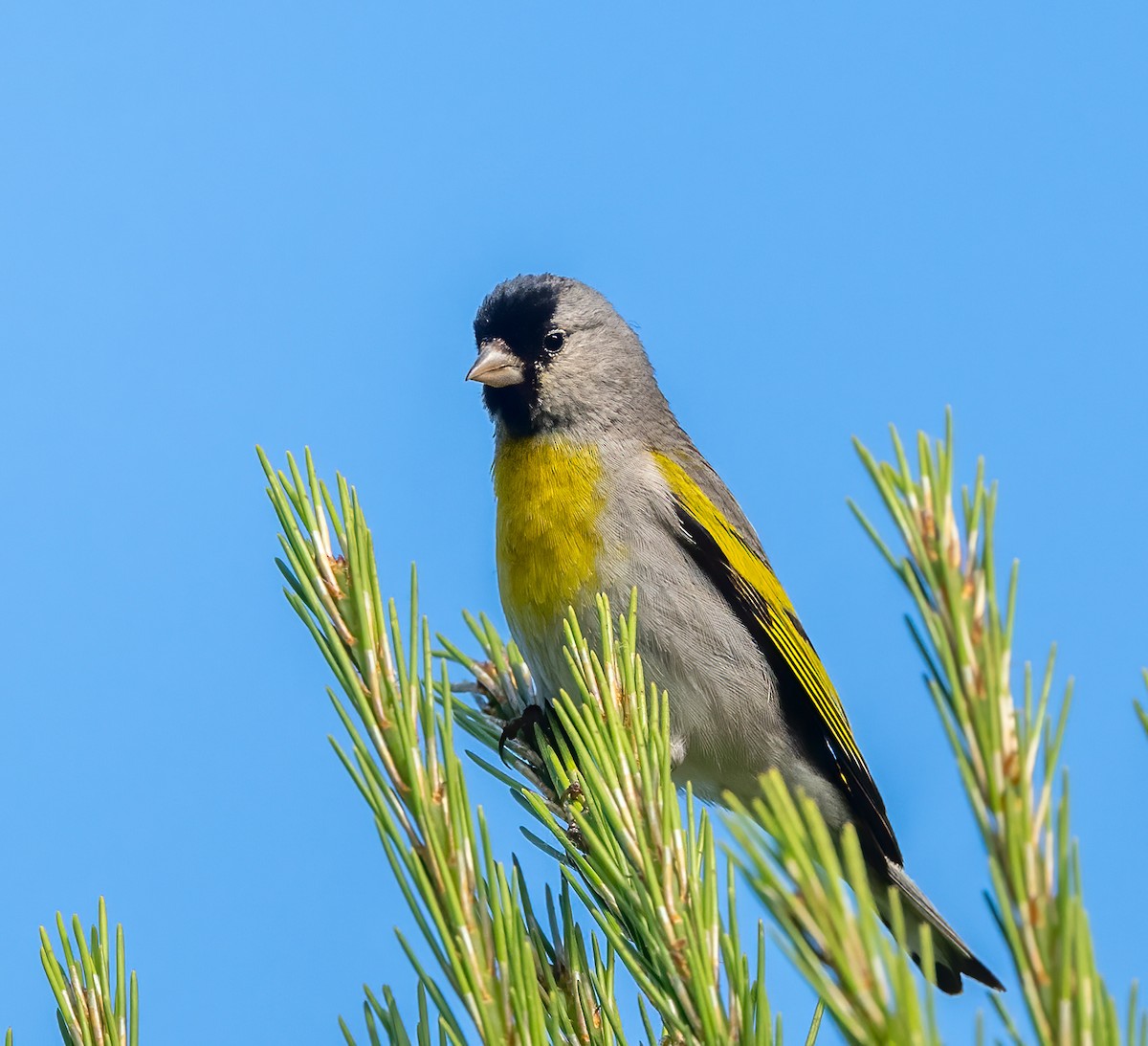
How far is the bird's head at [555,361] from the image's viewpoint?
4.09 metres

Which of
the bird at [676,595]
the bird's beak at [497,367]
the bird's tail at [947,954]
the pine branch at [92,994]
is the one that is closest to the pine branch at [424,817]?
the pine branch at [92,994]

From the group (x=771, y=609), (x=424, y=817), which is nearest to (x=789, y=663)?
(x=771, y=609)

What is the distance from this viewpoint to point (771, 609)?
3834 mm

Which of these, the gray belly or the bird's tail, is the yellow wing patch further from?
the bird's tail

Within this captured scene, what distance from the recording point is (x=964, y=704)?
1049 millimetres

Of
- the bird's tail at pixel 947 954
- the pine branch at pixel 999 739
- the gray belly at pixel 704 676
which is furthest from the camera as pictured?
the gray belly at pixel 704 676

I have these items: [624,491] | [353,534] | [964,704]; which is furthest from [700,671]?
[964,704]

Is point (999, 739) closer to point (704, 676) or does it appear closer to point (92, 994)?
point (92, 994)

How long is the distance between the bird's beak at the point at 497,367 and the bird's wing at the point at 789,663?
71 cm

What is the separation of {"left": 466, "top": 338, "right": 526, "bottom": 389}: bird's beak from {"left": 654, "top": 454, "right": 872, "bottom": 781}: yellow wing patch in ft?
1.97

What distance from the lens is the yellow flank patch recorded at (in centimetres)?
344

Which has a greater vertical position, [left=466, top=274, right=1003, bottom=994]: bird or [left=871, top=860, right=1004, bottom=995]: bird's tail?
[left=466, top=274, right=1003, bottom=994]: bird

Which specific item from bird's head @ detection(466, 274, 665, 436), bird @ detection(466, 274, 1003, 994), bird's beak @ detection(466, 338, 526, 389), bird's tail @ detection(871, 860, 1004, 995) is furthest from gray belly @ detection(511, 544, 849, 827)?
bird's beak @ detection(466, 338, 526, 389)

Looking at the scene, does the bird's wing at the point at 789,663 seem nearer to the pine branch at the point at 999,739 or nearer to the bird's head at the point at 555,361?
the bird's head at the point at 555,361
